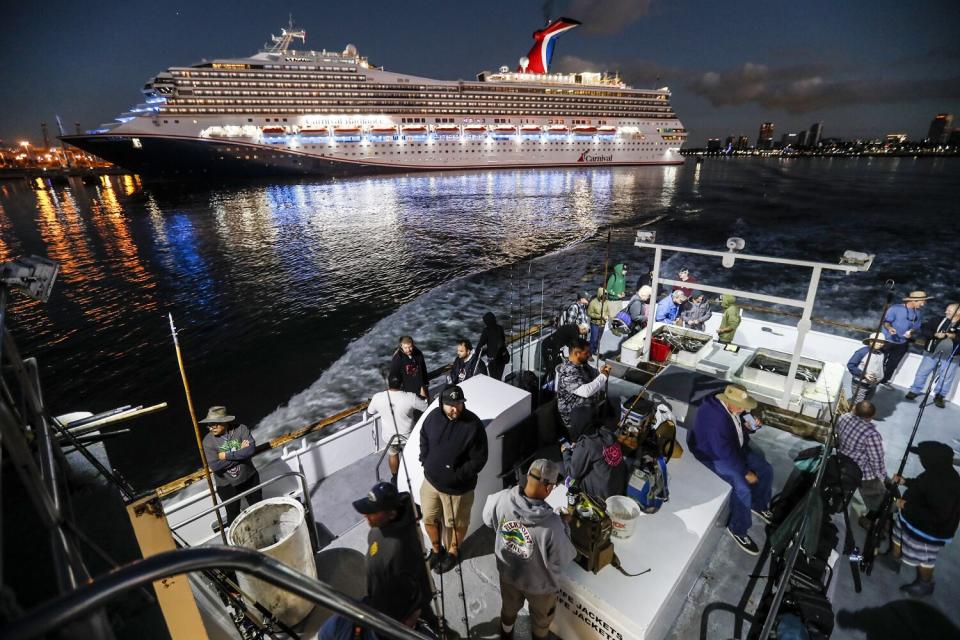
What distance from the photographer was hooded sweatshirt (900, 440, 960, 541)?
3068 millimetres

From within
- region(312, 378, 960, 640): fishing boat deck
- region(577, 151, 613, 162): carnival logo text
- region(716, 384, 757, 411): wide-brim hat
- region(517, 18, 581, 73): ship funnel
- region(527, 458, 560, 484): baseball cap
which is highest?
region(517, 18, 581, 73): ship funnel

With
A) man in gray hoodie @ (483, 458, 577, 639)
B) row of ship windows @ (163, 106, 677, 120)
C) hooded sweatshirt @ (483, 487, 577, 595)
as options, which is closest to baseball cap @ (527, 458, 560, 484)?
man in gray hoodie @ (483, 458, 577, 639)

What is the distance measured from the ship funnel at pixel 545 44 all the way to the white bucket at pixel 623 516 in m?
93.3

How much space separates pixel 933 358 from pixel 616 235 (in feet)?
82.5

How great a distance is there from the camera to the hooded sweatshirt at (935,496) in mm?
3068

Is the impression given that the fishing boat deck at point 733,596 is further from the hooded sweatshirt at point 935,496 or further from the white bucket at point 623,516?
the hooded sweatshirt at point 935,496

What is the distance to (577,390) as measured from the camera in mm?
4160

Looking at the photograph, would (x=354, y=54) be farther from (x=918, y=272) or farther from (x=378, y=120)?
(x=918, y=272)

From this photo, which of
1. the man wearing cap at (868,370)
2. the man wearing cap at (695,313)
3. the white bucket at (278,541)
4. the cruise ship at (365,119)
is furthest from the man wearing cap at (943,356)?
the cruise ship at (365,119)

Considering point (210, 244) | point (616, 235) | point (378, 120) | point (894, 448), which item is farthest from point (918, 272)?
point (378, 120)

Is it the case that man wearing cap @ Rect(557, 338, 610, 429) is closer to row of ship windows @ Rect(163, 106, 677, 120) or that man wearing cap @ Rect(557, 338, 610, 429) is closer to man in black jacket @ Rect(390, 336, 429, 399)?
man in black jacket @ Rect(390, 336, 429, 399)

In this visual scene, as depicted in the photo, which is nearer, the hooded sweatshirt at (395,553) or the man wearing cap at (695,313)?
the hooded sweatshirt at (395,553)

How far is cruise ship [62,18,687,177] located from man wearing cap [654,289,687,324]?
68.3 metres

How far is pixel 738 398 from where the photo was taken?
3.56 meters
